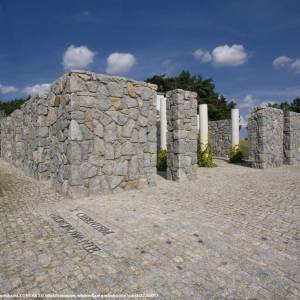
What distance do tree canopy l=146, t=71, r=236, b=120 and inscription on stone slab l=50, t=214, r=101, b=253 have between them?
100 feet

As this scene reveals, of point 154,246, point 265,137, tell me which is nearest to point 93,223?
point 154,246

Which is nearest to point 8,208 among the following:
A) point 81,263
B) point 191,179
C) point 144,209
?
point 144,209

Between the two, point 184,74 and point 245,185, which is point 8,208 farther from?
point 184,74

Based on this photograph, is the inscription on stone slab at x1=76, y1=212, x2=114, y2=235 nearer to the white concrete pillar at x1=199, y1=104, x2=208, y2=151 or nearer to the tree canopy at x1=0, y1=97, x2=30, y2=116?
the white concrete pillar at x1=199, y1=104, x2=208, y2=151

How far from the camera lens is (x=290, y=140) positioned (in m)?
12.7

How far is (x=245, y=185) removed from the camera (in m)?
7.37

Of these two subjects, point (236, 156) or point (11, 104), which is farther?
point (11, 104)

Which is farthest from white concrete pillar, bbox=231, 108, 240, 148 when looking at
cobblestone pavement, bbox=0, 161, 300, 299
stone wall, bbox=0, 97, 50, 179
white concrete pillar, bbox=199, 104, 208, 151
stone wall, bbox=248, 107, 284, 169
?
stone wall, bbox=0, 97, 50, 179

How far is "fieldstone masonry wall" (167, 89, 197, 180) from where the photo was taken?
8.08 metres

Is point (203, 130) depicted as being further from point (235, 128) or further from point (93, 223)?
point (93, 223)

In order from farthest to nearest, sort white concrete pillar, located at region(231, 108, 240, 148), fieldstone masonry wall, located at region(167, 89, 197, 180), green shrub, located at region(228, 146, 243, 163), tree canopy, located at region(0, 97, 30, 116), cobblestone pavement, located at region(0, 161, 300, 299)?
tree canopy, located at region(0, 97, 30, 116), white concrete pillar, located at region(231, 108, 240, 148), green shrub, located at region(228, 146, 243, 163), fieldstone masonry wall, located at region(167, 89, 197, 180), cobblestone pavement, located at region(0, 161, 300, 299)

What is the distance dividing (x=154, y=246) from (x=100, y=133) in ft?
11.7

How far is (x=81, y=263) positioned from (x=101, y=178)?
11.3 ft

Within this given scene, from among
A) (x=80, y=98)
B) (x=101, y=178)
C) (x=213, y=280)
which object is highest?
(x=80, y=98)
